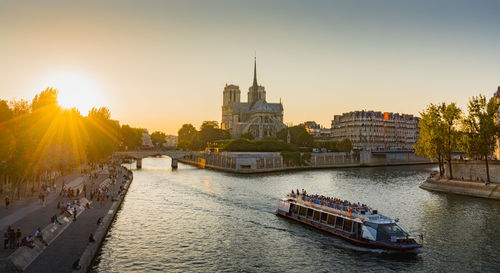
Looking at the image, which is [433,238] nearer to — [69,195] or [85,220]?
[85,220]

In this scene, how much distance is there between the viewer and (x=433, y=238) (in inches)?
1226

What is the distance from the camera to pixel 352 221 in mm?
30547

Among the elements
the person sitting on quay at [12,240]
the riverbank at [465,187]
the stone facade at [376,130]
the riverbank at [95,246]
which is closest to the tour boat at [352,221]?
the riverbank at [95,246]

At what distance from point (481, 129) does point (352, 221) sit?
33.7 m

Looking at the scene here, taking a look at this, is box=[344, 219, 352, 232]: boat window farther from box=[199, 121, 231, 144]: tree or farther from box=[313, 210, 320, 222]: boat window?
box=[199, 121, 231, 144]: tree

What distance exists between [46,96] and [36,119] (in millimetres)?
6935

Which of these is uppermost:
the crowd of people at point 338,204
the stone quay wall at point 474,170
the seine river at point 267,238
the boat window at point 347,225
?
the stone quay wall at point 474,170

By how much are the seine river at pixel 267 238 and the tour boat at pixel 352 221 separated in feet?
2.55

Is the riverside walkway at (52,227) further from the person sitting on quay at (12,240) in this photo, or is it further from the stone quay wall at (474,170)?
the stone quay wall at (474,170)

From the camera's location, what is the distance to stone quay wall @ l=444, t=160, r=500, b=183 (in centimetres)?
5444

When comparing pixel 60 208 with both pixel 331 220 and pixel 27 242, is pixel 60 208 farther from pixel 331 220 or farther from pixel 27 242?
pixel 331 220

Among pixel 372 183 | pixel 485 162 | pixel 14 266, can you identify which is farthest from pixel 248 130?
pixel 14 266

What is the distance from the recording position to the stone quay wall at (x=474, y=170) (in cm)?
5444

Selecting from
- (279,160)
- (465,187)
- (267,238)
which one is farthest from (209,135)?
(267,238)
